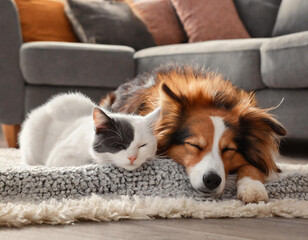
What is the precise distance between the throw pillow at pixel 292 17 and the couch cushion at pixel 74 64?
4.88ft

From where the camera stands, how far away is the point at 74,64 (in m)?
3.24

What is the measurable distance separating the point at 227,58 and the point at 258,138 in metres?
1.33

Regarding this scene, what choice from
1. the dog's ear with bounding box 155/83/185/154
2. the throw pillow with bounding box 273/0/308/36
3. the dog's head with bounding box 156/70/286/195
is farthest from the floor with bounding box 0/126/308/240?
the throw pillow with bounding box 273/0/308/36

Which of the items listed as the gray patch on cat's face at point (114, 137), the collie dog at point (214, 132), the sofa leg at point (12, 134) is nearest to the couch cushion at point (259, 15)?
the collie dog at point (214, 132)

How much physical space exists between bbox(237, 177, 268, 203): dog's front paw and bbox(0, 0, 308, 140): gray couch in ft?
4.40

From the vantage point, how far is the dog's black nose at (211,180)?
149 centimetres

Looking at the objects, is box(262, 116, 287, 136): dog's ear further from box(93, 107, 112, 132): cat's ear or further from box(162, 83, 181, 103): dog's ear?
box(93, 107, 112, 132): cat's ear

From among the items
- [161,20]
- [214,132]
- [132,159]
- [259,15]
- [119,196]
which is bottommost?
[119,196]

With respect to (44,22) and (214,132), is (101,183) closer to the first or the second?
(214,132)

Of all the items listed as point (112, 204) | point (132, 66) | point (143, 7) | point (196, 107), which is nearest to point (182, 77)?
point (196, 107)

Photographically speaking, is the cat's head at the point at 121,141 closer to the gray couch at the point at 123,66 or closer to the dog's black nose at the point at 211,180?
the dog's black nose at the point at 211,180

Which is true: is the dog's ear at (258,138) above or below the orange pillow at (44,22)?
below

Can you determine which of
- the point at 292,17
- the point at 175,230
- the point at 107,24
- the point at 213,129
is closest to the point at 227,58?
the point at 292,17

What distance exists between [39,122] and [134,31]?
2.06 meters
